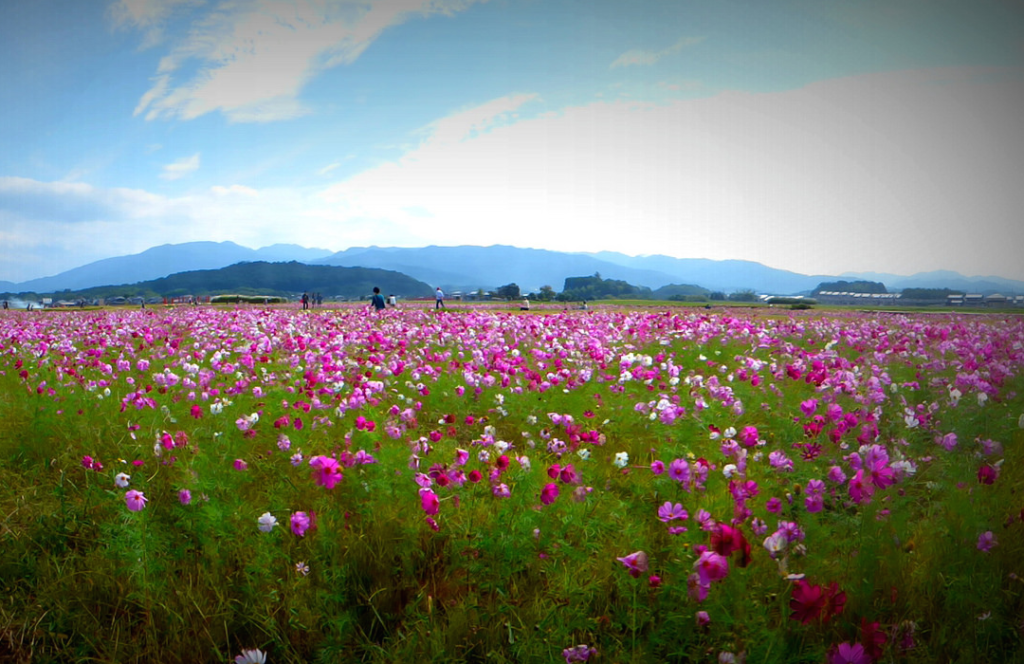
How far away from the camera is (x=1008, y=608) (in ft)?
6.94

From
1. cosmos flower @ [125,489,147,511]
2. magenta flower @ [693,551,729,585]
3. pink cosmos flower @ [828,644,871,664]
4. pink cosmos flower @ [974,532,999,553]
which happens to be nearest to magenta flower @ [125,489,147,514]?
cosmos flower @ [125,489,147,511]

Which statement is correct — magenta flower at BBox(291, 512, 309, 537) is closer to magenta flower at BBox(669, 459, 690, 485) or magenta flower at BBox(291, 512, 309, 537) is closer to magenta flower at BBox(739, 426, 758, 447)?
magenta flower at BBox(669, 459, 690, 485)

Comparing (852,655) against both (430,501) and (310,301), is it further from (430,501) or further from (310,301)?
(310,301)

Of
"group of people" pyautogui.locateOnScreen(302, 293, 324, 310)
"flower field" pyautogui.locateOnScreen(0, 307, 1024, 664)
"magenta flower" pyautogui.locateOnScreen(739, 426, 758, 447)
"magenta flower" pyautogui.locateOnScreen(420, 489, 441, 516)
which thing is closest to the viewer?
"flower field" pyautogui.locateOnScreen(0, 307, 1024, 664)

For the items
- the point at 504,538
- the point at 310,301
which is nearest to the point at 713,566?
the point at 504,538

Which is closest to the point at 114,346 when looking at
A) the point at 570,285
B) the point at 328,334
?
the point at 328,334

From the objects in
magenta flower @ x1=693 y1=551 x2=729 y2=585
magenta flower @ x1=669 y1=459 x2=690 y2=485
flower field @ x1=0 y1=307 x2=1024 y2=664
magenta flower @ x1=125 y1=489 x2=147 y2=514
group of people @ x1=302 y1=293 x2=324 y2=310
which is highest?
group of people @ x1=302 y1=293 x2=324 y2=310

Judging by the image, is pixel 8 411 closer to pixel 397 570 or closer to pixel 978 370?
pixel 397 570

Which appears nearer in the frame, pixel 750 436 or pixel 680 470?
pixel 680 470

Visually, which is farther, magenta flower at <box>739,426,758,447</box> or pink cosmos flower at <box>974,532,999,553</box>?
magenta flower at <box>739,426,758,447</box>

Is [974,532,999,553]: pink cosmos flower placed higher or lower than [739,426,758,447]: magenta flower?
lower

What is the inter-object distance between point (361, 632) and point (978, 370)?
229 inches

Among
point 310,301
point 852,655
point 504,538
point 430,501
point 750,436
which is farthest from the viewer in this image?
point 310,301

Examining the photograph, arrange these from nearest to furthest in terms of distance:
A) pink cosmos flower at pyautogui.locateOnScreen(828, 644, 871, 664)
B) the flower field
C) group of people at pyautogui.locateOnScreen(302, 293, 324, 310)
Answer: pink cosmos flower at pyautogui.locateOnScreen(828, 644, 871, 664), the flower field, group of people at pyautogui.locateOnScreen(302, 293, 324, 310)
